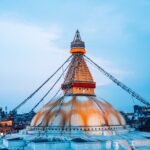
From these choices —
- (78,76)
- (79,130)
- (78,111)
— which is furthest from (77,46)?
(79,130)

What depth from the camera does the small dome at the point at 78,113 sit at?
68.7 feet

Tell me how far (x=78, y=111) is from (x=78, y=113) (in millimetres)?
167

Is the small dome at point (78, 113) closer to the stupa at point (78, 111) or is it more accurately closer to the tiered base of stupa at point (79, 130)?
the stupa at point (78, 111)

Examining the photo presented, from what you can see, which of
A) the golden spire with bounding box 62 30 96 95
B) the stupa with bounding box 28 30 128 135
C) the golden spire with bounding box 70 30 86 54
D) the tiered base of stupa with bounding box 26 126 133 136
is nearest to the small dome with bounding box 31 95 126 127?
the stupa with bounding box 28 30 128 135

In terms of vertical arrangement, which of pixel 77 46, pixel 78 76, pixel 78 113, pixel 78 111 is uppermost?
pixel 77 46

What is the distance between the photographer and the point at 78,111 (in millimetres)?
21250

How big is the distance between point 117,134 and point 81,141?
4084 millimetres

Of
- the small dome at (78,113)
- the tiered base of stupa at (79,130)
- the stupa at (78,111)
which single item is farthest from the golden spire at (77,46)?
the tiered base of stupa at (79,130)

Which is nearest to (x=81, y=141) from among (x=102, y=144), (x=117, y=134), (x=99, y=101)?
(x=102, y=144)

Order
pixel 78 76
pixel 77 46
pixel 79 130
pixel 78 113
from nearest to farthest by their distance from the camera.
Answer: pixel 79 130, pixel 78 113, pixel 78 76, pixel 77 46

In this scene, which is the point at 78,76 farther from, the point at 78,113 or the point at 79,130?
the point at 79,130

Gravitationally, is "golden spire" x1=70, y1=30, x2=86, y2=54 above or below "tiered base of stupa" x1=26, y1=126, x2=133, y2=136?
above

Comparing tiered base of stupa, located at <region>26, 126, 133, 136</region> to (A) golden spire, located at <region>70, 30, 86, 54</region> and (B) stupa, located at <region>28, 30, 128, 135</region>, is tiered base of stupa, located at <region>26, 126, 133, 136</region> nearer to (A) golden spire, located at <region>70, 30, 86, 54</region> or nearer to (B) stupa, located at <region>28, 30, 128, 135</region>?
(B) stupa, located at <region>28, 30, 128, 135</region>

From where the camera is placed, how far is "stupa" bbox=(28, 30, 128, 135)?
20734mm
